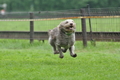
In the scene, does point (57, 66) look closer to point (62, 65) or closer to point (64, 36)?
point (62, 65)

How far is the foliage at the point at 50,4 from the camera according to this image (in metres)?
62.4

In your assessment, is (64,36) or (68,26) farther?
(64,36)

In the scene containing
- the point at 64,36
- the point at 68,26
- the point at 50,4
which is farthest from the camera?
the point at 50,4

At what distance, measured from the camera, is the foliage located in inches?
2457

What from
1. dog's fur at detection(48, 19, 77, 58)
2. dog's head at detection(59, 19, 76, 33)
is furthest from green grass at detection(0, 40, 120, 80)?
dog's head at detection(59, 19, 76, 33)

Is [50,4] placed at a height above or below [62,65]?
above

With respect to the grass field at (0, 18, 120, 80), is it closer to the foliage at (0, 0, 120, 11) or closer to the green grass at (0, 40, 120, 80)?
the green grass at (0, 40, 120, 80)

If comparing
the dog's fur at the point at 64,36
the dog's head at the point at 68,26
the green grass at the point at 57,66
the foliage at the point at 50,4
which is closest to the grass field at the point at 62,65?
the green grass at the point at 57,66

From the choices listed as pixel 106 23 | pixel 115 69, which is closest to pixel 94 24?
pixel 106 23

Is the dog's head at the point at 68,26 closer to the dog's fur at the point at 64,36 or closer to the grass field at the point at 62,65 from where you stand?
the dog's fur at the point at 64,36

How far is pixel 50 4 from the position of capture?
6619 centimetres

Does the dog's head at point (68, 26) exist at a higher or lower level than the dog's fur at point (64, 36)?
higher

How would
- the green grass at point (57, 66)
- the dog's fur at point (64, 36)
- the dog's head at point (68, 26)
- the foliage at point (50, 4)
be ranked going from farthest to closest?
the foliage at point (50, 4)
the dog's fur at point (64, 36)
the dog's head at point (68, 26)
the green grass at point (57, 66)

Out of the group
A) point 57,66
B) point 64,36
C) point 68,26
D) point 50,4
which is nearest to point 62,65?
point 57,66
